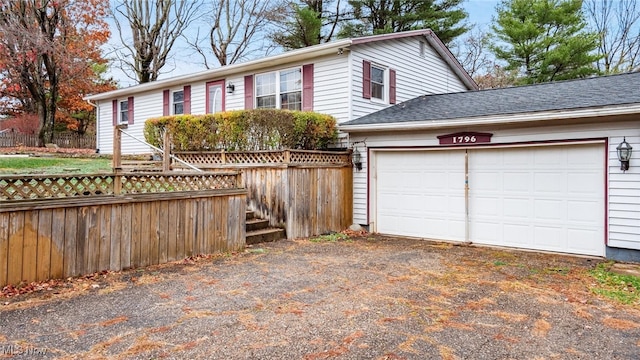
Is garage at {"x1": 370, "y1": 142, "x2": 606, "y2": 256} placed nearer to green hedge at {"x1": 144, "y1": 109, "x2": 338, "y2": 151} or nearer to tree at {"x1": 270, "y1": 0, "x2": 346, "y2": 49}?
green hedge at {"x1": 144, "y1": 109, "x2": 338, "y2": 151}

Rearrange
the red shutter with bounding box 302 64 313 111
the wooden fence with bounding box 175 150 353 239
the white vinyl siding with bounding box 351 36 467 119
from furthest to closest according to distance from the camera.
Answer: the red shutter with bounding box 302 64 313 111 < the white vinyl siding with bounding box 351 36 467 119 < the wooden fence with bounding box 175 150 353 239

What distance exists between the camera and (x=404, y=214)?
8.99m

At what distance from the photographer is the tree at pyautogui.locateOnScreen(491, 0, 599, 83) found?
57.9ft

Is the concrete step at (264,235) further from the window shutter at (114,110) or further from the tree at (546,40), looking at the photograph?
the tree at (546,40)

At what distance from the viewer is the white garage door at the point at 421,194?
827 centimetres

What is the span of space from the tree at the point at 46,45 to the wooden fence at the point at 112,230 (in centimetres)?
1495

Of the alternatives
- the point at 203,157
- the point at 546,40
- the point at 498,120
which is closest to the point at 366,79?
the point at 498,120

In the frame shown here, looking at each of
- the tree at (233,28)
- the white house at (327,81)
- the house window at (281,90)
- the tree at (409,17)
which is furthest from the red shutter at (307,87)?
the tree at (233,28)

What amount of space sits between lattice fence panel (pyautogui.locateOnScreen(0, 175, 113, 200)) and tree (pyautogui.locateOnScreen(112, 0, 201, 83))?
19.6 meters

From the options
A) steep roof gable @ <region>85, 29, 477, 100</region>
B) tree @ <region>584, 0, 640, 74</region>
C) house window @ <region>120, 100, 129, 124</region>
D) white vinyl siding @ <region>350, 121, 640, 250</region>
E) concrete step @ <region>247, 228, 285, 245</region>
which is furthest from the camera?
tree @ <region>584, 0, 640, 74</region>

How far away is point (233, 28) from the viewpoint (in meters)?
24.4

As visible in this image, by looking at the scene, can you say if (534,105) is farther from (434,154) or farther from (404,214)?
(404,214)

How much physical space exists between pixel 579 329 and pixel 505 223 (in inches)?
166

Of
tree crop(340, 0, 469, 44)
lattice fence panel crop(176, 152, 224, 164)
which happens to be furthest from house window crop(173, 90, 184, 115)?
tree crop(340, 0, 469, 44)
